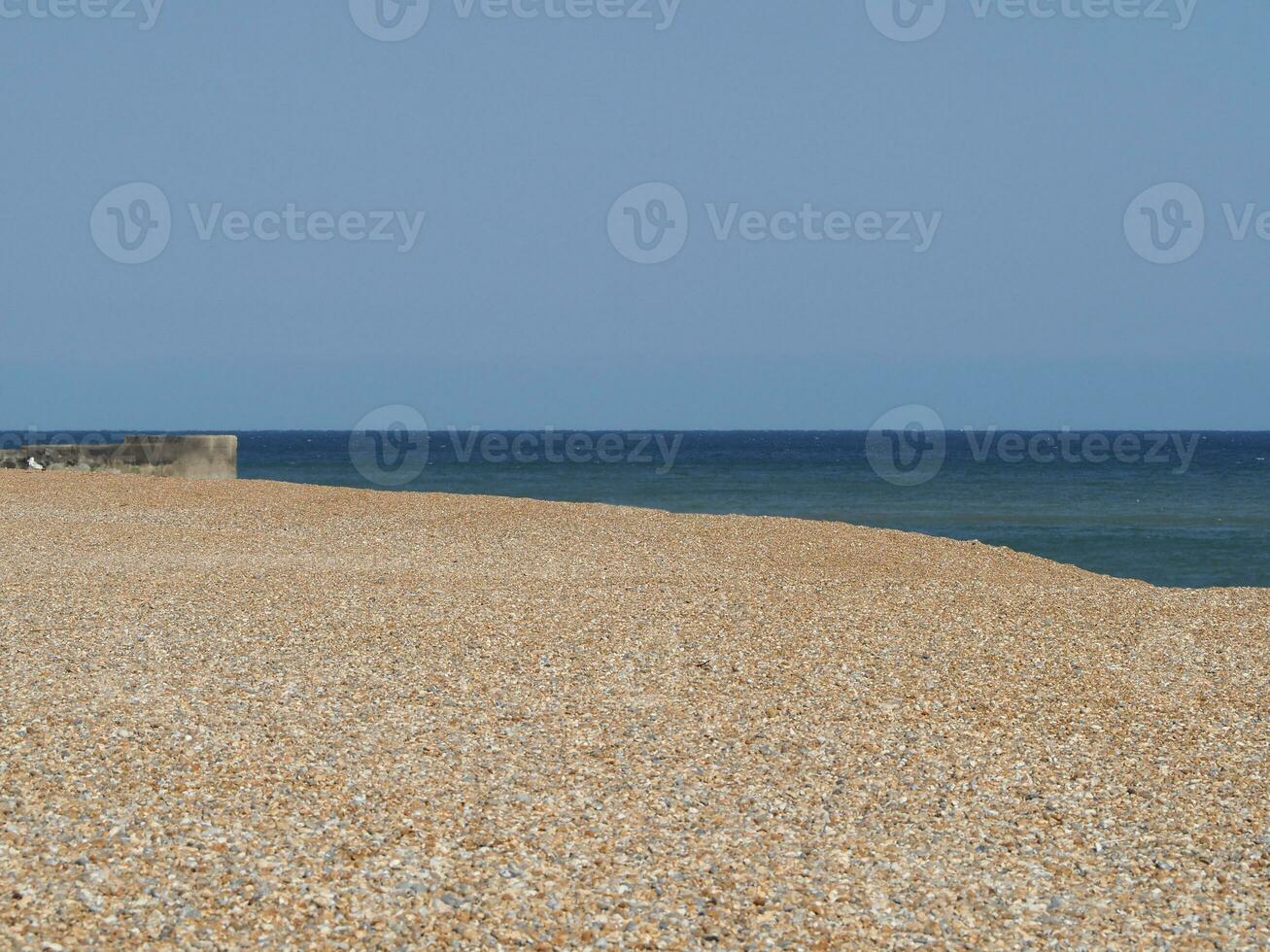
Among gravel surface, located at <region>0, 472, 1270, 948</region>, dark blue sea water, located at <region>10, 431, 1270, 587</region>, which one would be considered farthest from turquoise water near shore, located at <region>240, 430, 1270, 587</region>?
gravel surface, located at <region>0, 472, 1270, 948</region>

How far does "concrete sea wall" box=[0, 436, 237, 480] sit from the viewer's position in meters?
27.5

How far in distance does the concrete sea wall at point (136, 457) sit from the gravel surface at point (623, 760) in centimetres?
1553

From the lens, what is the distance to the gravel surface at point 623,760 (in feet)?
15.2

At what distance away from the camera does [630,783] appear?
611cm

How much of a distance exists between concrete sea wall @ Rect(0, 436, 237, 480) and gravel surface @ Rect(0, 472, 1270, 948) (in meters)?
15.5

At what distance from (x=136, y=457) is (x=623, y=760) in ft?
78.1

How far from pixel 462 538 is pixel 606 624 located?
6.44m

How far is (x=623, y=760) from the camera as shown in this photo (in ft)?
21.4

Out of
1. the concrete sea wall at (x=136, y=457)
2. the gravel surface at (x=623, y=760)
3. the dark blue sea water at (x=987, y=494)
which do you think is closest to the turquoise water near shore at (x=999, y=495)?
the dark blue sea water at (x=987, y=494)

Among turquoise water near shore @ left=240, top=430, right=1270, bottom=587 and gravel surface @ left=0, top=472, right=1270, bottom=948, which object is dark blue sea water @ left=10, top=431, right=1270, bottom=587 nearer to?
turquoise water near shore @ left=240, top=430, right=1270, bottom=587

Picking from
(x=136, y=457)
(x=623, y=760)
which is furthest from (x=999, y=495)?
(x=623, y=760)

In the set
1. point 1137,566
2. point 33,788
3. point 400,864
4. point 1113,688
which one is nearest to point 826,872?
point 400,864

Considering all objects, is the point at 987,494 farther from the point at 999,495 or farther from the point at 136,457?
the point at 136,457

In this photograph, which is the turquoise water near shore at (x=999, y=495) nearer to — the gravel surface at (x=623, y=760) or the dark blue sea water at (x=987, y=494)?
the dark blue sea water at (x=987, y=494)
